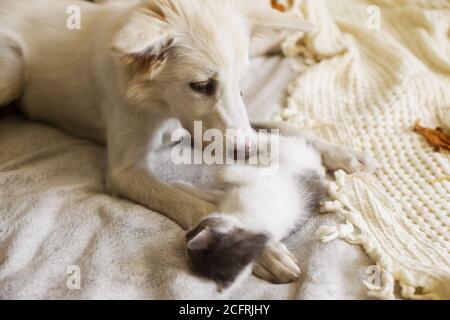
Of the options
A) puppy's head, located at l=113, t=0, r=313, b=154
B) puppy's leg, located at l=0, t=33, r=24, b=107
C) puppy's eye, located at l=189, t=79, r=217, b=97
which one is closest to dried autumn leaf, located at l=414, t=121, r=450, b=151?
puppy's head, located at l=113, t=0, r=313, b=154

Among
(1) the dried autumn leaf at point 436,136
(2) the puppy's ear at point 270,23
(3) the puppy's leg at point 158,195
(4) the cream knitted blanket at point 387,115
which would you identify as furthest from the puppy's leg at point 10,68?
(1) the dried autumn leaf at point 436,136

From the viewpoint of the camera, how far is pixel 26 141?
201 cm

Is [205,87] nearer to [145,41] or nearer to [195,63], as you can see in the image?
[195,63]

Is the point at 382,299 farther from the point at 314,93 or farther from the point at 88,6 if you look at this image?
the point at 88,6

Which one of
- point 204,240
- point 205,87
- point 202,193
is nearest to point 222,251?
point 204,240

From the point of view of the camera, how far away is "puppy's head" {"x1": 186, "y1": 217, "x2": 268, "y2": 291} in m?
1.30

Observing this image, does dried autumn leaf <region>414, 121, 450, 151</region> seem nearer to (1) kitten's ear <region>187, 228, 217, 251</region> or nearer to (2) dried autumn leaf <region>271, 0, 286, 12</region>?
(2) dried autumn leaf <region>271, 0, 286, 12</region>

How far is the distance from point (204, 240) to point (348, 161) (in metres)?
0.81

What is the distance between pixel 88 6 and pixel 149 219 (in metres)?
1.00

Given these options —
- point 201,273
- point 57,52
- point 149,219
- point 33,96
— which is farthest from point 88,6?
point 201,273

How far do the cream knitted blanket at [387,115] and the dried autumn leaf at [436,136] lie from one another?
0.03 meters

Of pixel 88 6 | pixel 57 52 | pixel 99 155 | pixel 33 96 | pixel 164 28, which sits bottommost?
pixel 99 155

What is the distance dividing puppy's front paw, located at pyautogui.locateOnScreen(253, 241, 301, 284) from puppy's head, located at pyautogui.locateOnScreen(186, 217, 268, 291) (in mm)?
68

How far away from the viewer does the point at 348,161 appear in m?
1.89
